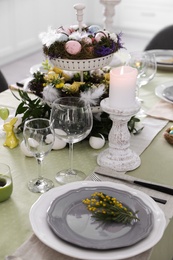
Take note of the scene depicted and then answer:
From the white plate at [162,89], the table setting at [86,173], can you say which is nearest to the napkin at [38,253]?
the table setting at [86,173]

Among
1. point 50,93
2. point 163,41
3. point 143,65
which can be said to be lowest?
point 163,41

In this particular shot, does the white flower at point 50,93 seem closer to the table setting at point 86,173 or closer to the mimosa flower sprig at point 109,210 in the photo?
the table setting at point 86,173

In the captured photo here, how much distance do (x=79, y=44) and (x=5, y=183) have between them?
0.48 m

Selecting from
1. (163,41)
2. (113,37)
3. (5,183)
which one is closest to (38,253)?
(5,183)

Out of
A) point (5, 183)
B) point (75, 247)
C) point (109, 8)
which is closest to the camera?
point (75, 247)

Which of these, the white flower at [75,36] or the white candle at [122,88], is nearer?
the white candle at [122,88]

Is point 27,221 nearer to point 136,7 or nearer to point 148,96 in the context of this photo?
point 148,96

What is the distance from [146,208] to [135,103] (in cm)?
34

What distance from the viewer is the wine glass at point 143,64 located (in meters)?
1.72

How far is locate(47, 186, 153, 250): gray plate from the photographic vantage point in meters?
Answer: 0.89

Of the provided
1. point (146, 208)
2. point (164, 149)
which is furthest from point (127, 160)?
point (146, 208)

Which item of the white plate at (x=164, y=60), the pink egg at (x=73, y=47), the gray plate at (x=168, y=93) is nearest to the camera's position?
the pink egg at (x=73, y=47)

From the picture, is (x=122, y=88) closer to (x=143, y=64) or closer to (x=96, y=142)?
(x=96, y=142)

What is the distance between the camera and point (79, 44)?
130 cm
